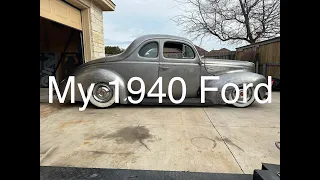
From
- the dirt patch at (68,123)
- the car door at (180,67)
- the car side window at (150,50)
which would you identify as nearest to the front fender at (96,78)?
the car side window at (150,50)

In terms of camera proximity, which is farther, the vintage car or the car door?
the car door

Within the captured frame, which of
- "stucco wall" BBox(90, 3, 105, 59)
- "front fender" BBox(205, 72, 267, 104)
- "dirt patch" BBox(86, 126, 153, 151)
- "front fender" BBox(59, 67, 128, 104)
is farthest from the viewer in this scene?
"stucco wall" BBox(90, 3, 105, 59)

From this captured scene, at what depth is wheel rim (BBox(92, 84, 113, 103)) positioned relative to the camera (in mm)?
4857

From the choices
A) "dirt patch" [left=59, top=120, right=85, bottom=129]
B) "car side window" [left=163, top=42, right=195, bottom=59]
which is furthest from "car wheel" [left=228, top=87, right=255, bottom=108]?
"dirt patch" [left=59, top=120, right=85, bottom=129]

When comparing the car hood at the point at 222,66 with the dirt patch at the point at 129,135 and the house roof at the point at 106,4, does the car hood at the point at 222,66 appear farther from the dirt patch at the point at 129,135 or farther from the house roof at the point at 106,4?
the house roof at the point at 106,4

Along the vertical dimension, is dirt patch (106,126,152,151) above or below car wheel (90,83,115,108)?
below

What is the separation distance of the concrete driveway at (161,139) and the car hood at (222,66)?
1.09 m

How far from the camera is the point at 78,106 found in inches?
199

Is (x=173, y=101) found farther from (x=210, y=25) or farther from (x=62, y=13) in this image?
(x=210, y=25)

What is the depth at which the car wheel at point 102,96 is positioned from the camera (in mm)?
4859

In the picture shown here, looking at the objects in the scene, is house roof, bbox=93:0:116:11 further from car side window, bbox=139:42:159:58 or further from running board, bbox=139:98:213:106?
running board, bbox=139:98:213:106

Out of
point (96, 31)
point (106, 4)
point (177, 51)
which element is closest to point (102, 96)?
point (177, 51)

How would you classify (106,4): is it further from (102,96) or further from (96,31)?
(102,96)

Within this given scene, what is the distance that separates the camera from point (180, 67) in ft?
16.8
